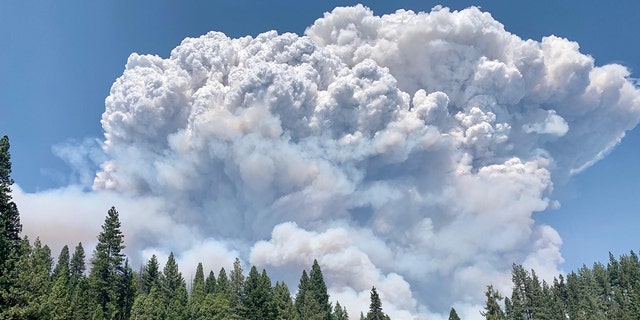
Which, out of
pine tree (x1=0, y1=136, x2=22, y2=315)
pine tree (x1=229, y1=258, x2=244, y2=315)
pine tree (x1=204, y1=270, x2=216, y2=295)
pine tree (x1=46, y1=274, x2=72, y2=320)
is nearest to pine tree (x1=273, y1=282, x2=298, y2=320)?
pine tree (x1=229, y1=258, x2=244, y2=315)

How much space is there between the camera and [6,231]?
43.4m

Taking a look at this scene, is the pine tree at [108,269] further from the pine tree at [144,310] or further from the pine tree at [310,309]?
the pine tree at [310,309]

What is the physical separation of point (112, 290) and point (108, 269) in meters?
3.48

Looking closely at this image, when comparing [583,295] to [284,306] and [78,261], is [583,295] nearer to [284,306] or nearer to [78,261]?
[284,306]

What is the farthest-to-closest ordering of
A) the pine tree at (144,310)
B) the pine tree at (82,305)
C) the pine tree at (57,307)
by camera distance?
1. the pine tree at (144,310)
2. the pine tree at (82,305)
3. the pine tree at (57,307)

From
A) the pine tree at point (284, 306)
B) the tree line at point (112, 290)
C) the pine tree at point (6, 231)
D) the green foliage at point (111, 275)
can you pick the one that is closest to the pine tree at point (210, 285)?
the tree line at point (112, 290)

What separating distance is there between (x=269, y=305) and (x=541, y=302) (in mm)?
84986

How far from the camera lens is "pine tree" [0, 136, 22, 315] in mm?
37438

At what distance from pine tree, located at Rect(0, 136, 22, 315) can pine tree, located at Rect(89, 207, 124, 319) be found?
26276 millimetres

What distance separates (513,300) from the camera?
444 feet

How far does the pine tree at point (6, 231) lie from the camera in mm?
37438

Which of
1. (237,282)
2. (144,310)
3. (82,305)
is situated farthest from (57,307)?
(237,282)

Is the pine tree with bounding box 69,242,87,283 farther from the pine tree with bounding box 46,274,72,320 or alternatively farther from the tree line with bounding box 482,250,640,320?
the tree line with bounding box 482,250,640,320

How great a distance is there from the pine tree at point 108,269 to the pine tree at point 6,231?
26276 millimetres
